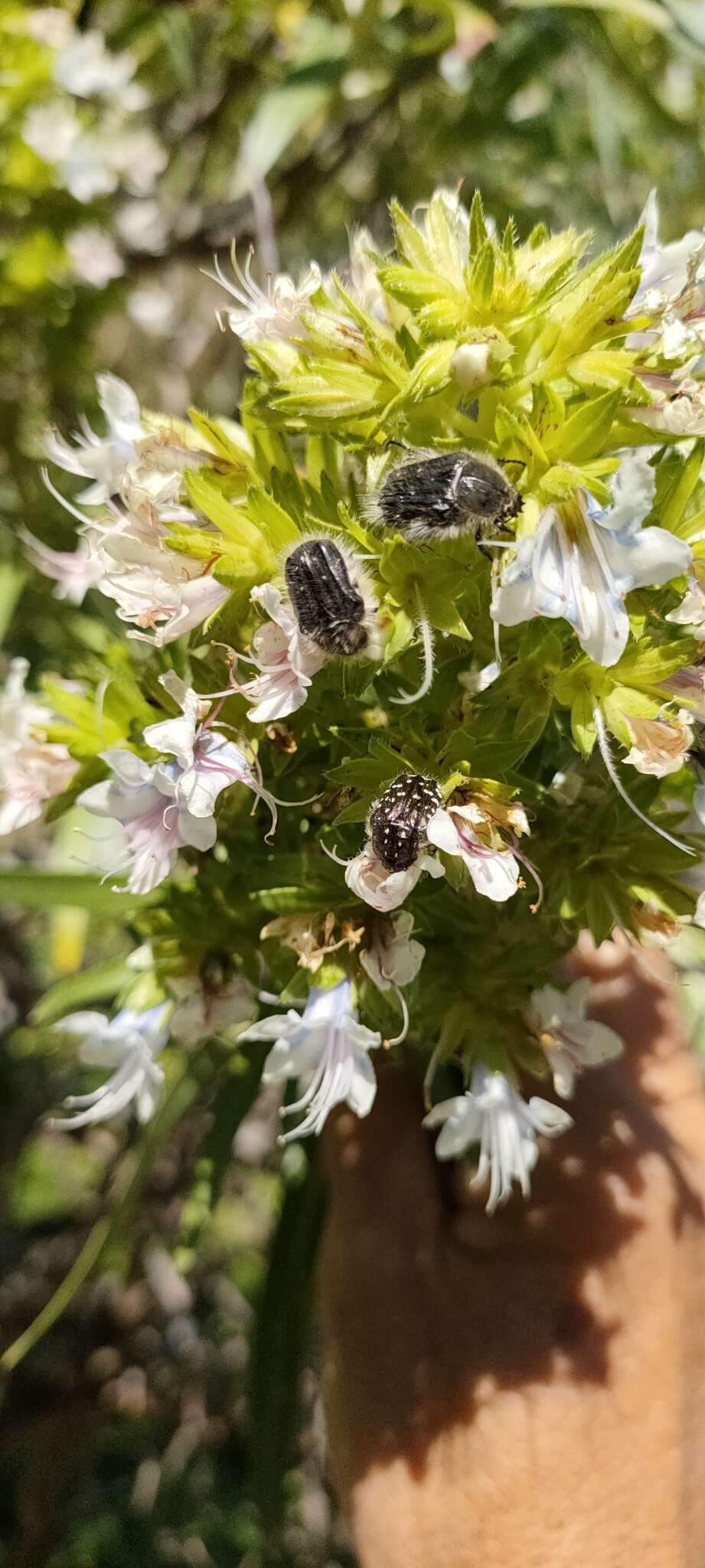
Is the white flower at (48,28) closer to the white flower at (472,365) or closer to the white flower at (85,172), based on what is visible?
the white flower at (85,172)

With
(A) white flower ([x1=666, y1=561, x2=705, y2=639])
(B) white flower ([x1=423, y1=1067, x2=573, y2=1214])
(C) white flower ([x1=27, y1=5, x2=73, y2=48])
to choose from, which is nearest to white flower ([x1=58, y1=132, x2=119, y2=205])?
(C) white flower ([x1=27, y1=5, x2=73, y2=48])

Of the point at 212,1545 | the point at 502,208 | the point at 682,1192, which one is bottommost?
the point at 212,1545

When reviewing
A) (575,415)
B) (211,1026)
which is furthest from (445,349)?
(211,1026)

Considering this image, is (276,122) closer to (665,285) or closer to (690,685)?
(665,285)

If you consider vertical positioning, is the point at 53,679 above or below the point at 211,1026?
above

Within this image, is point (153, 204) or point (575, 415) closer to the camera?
point (575, 415)

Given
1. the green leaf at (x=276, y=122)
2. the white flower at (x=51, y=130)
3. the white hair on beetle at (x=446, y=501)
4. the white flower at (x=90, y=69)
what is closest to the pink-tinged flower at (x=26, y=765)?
the white hair on beetle at (x=446, y=501)

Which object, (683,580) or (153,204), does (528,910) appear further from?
(153,204)
